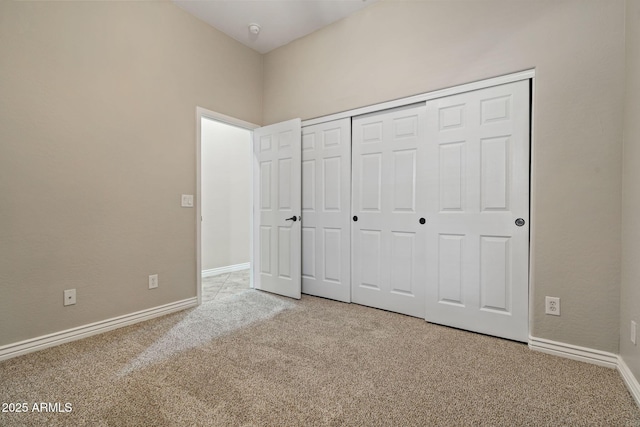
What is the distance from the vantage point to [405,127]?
2.78 meters

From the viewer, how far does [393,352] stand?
2.05 metres

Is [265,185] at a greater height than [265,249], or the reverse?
[265,185]

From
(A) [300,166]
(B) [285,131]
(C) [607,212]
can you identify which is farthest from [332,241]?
(C) [607,212]

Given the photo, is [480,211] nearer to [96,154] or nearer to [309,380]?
[309,380]

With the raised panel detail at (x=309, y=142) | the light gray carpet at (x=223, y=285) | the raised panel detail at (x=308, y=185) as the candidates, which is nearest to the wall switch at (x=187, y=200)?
the light gray carpet at (x=223, y=285)

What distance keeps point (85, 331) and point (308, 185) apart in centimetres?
240

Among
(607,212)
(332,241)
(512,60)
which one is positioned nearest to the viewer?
(607,212)

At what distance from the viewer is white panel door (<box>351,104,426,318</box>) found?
8.90 feet

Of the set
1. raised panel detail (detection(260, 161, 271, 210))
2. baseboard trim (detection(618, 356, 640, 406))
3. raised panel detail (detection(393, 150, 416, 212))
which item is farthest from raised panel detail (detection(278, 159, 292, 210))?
baseboard trim (detection(618, 356, 640, 406))

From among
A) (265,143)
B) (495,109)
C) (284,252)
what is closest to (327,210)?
(284,252)

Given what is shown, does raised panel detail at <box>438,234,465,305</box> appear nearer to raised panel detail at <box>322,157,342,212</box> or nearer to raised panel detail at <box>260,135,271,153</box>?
raised panel detail at <box>322,157,342,212</box>

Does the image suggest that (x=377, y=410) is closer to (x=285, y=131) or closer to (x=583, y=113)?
(x=583, y=113)

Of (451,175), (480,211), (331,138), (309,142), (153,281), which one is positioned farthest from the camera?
(309,142)

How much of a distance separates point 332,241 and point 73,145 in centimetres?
242
